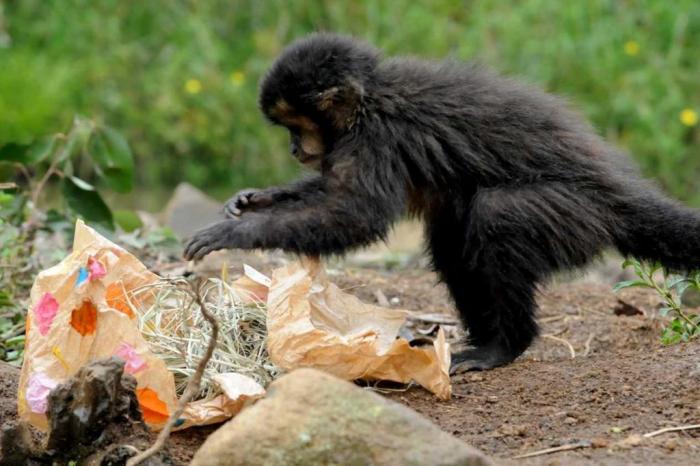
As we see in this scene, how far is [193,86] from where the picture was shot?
11.5 meters

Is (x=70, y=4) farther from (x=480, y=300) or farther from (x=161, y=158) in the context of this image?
(x=480, y=300)

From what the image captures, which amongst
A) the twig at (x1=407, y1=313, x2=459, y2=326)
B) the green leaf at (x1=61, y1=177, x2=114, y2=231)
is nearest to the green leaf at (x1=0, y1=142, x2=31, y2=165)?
the green leaf at (x1=61, y1=177, x2=114, y2=231)

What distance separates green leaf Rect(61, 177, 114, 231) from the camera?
6.69 metres

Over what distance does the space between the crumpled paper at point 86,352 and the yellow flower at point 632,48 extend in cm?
791

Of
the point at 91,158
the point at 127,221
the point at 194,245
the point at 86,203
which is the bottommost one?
the point at 127,221

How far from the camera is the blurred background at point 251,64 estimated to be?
1118 cm

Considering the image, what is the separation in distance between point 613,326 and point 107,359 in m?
3.11

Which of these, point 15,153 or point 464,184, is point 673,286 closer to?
point 464,184

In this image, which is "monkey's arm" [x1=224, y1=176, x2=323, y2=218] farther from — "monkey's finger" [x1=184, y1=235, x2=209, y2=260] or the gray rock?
the gray rock

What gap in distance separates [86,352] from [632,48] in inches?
325

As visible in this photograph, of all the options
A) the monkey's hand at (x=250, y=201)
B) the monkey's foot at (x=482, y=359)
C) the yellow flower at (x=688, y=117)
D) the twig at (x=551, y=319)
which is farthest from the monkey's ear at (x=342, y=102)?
the yellow flower at (x=688, y=117)

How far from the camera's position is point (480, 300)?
5.51 metres

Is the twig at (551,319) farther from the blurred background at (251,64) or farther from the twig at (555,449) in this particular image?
the blurred background at (251,64)

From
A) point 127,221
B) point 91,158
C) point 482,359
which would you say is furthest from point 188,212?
point 482,359
